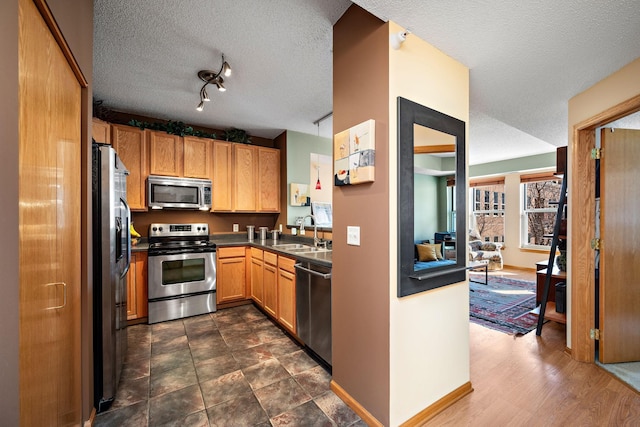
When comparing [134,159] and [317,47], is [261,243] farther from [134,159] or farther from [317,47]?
[317,47]

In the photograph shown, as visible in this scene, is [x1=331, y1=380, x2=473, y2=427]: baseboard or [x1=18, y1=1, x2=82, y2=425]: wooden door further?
[x1=331, y1=380, x2=473, y2=427]: baseboard

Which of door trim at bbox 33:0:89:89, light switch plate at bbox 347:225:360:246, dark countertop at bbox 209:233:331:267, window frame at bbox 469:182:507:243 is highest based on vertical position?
door trim at bbox 33:0:89:89

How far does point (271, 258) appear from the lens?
3.16 metres

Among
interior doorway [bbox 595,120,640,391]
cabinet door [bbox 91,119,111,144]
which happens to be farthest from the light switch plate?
cabinet door [bbox 91,119,111,144]

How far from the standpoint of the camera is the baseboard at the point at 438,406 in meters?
1.62

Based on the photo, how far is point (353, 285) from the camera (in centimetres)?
177

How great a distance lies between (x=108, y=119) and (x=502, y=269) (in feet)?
26.1

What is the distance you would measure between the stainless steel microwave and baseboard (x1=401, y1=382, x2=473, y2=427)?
343 centimetres

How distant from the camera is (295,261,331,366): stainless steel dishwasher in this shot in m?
2.13

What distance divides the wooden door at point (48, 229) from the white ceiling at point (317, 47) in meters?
0.99

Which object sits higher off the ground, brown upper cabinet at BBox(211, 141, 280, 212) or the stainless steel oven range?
brown upper cabinet at BBox(211, 141, 280, 212)

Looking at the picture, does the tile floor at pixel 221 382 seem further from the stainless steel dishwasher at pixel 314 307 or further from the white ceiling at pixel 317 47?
the white ceiling at pixel 317 47

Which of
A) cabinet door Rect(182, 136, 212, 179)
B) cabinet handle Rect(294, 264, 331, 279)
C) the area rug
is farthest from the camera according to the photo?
cabinet door Rect(182, 136, 212, 179)

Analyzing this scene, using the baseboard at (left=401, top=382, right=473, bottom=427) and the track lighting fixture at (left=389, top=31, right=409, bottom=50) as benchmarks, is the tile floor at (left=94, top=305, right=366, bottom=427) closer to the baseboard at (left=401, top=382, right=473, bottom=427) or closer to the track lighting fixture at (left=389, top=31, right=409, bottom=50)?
the baseboard at (left=401, top=382, right=473, bottom=427)
